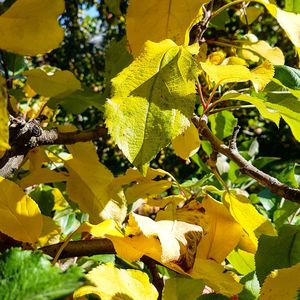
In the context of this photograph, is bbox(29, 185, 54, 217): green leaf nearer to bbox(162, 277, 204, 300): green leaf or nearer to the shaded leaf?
bbox(162, 277, 204, 300): green leaf

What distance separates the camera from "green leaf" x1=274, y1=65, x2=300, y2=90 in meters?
0.66

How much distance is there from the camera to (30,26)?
526 millimetres

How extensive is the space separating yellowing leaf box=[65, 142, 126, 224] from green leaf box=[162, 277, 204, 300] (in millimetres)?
117

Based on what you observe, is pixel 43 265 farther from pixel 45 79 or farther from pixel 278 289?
pixel 45 79

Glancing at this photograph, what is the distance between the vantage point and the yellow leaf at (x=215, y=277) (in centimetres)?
52

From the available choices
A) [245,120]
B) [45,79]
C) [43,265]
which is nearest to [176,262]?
[43,265]

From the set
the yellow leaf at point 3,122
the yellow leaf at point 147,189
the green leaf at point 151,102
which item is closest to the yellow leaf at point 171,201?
the yellow leaf at point 147,189

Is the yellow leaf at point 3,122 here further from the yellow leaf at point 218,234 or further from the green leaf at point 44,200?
the green leaf at point 44,200

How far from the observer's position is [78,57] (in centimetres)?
409

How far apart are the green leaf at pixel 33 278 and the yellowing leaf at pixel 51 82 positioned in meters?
0.52

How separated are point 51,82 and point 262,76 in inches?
13.0

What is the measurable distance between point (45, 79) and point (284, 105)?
0.35 m

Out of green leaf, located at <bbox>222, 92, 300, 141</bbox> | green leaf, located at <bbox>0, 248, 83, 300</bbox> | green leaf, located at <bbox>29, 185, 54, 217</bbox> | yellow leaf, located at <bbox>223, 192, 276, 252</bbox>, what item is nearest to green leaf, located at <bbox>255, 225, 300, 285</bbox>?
yellow leaf, located at <bbox>223, 192, 276, 252</bbox>

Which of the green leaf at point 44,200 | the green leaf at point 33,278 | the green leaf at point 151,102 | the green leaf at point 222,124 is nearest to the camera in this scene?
the green leaf at point 33,278
